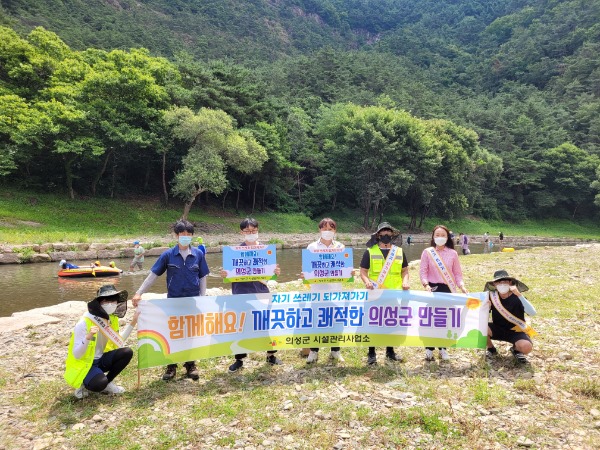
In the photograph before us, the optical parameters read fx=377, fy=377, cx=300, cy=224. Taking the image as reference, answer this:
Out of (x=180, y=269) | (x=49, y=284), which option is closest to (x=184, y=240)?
(x=180, y=269)

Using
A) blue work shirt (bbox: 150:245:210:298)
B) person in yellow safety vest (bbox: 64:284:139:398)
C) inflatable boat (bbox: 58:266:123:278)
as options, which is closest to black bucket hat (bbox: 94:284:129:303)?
person in yellow safety vest (bbox: 64:284:139:398)

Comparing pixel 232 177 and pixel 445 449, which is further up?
pixel 232 177

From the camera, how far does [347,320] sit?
6.26 meters

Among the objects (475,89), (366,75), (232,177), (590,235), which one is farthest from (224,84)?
(475,89)

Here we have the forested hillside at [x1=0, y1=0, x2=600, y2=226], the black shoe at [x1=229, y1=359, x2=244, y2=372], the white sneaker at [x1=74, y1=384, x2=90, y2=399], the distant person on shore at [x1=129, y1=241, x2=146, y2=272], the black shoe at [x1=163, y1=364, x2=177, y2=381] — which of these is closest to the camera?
the white sneaker at [x1=74, y1=384, x2=90, y2=399]

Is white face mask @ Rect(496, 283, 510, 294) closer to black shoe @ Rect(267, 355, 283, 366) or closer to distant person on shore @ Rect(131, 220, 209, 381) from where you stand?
black shoe @ Rect(267, 355, 283, 366)

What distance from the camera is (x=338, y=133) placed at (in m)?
52.4

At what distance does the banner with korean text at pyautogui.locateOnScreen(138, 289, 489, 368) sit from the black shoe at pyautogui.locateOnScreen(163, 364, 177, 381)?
2.23 ft

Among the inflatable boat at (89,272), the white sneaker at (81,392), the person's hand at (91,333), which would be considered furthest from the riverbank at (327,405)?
the inflatable boat at (89,272)

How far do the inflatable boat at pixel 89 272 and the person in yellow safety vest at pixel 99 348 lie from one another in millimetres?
13403

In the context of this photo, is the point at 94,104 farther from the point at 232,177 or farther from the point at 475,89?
the point at 475,89

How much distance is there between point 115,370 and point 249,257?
2547 mm

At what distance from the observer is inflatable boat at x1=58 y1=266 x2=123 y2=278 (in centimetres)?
1691

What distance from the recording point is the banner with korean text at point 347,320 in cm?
607
